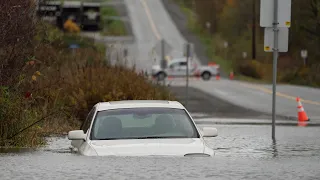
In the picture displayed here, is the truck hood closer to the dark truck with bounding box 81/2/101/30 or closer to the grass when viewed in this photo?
the dark truck with bounding box 81/2/101/30

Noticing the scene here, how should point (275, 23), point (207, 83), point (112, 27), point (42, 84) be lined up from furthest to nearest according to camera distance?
point (112, 27) < point (207, 83) < point (42, 84) < point (275, 23)

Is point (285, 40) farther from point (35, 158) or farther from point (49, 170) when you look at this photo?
point (49, 170)

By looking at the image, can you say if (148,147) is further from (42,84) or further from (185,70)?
(185,70)

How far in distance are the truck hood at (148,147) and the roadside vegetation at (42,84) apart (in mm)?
5450

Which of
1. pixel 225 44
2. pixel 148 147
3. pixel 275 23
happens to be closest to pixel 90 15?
pixel 225 44

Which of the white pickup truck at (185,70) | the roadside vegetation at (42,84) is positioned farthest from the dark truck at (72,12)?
the roadside vegetation at (42,84)

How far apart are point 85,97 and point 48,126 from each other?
2.40 m

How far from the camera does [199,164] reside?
13625 millimetres

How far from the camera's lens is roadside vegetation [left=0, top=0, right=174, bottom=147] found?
19.8 meters

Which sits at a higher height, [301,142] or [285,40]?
[285,40]

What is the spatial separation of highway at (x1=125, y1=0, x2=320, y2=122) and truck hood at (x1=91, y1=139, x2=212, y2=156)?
20001 mm

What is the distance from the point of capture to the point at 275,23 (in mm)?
22938

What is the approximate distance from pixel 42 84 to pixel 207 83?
145 ft

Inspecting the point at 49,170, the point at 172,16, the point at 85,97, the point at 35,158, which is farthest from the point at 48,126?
the point at 172,16
